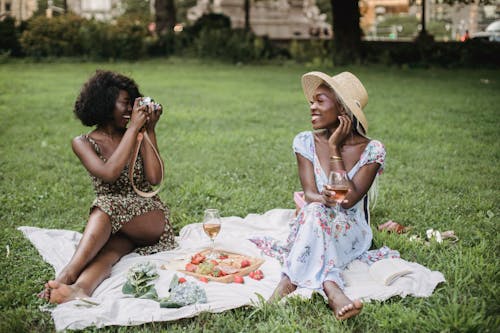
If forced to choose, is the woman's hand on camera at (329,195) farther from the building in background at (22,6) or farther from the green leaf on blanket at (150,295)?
the building in background at (22,6)

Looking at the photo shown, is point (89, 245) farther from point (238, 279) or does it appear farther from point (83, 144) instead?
point (238, 279)

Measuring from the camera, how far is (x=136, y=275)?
4379 millimetres

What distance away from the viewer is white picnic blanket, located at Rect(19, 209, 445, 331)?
12.6 ft

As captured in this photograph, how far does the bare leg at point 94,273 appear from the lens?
404 cm

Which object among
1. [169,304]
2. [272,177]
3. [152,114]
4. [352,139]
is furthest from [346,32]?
[169,304]

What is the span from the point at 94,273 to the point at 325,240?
173 cm

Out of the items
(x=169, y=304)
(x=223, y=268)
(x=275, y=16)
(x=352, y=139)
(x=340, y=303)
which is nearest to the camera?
(x=340, y=303)

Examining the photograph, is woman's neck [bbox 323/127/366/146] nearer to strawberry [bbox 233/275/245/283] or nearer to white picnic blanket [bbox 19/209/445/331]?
white picnic blanket [bbox 19/209/445/331]

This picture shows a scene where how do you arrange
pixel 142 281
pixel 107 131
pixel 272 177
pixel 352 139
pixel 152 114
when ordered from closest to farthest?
pixel 142 281
pixel 152 114
pixel 352 139
pixel 107 131
pixel 272 177

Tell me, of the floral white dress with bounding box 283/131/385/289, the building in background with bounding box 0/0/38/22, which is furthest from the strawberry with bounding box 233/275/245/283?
the building in background with bounding box 0/0/38/22

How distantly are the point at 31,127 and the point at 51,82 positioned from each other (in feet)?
22.2

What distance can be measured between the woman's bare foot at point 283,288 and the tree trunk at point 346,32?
1846 cm

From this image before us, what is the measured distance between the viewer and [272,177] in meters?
7.68

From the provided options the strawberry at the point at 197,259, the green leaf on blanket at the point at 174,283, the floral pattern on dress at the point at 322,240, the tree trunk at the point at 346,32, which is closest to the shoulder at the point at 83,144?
the strawberry at the point at 197,259
